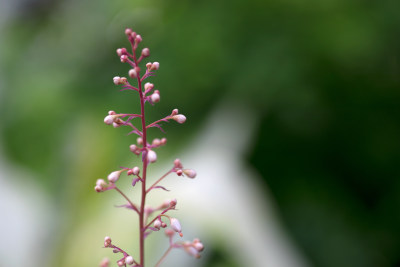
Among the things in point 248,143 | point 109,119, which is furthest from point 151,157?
point 248,143

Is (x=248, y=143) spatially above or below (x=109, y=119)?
below

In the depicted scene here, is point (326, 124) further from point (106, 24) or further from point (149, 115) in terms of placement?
point (106, 24)

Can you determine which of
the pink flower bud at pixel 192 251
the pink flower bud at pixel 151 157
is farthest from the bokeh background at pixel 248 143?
the pink flower bud at pixel 151 157

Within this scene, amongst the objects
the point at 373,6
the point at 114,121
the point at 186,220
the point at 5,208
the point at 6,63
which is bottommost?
the point at 5,208

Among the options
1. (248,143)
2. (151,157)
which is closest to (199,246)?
(151,157)

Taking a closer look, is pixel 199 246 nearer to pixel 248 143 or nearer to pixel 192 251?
pixel 192 251

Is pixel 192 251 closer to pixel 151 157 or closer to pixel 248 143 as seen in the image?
pixel 151 157

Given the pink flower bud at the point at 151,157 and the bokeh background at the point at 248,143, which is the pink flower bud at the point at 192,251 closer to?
the pink flower bud at the point at 151,157

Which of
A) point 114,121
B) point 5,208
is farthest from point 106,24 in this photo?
point 114,121

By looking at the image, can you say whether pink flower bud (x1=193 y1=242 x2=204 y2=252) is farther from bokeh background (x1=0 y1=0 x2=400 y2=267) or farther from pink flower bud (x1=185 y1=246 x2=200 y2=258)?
bokeh background (x1=0 y1=0 x2=400 y2=267)

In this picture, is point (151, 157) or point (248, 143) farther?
point (248, 143)
